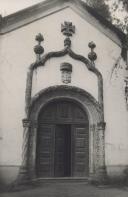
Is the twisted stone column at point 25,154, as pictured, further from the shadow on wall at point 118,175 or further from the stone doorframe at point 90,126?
the shadow on wall at point 118,175

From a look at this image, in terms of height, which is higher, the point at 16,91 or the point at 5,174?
the point at 16,91

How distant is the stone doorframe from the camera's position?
9.99m

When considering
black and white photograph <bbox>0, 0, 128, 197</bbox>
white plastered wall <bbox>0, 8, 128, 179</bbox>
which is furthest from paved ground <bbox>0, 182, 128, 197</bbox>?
white plastered wall <bbox>0, 8, 128, 179</bbox>

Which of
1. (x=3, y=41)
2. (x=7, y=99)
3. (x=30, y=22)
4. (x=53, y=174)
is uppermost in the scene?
(x=30, y=22)

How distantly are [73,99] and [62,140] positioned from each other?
1.47 metres

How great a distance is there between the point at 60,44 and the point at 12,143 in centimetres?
381

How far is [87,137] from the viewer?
10.9 m

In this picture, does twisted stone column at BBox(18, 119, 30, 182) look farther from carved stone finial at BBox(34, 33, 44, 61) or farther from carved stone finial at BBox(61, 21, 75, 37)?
carved stone finial at BBox(61, 21, 75, 37)

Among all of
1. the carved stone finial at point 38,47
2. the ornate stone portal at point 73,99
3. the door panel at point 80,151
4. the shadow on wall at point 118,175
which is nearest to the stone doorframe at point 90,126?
the ornate stone portal at point 73,99

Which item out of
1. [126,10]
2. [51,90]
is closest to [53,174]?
[51,90]

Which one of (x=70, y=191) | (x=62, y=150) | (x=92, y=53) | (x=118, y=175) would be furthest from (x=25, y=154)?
(x=92, y=53)

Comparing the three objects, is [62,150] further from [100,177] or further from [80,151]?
[100,177]

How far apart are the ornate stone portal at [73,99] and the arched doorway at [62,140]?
27 centimetres

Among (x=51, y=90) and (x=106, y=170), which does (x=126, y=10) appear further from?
(x=106, y=170)
